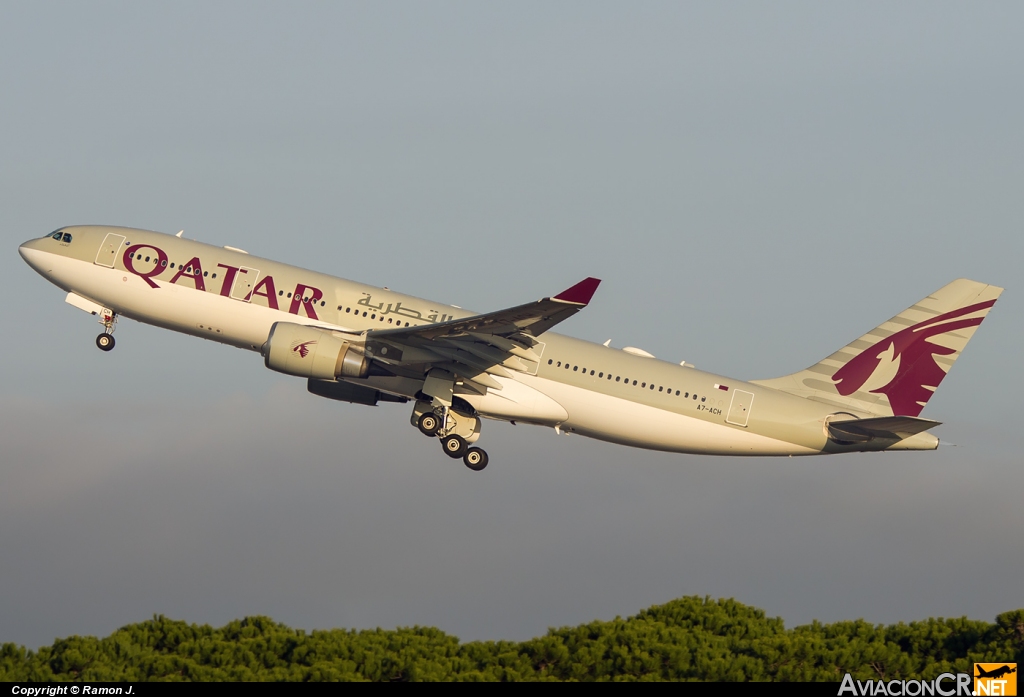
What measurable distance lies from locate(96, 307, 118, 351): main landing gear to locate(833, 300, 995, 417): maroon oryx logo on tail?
25.4 meters

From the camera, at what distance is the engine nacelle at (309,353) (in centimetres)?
4619

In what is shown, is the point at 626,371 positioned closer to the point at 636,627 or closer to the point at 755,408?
the point at 755,408

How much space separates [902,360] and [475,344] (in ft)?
50.4

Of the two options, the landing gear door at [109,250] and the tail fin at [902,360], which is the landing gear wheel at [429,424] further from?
the landing gear door at [109,250]

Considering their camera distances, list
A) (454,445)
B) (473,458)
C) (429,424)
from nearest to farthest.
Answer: (429,424), (454,445), (473,458)

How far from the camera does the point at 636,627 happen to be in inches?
2168

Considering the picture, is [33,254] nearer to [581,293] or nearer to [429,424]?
[429,424]

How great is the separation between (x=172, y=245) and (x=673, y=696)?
22431mm

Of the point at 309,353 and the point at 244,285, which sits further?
the point at 244,285

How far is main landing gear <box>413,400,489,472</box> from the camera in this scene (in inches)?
1957

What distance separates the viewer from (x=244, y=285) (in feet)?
159

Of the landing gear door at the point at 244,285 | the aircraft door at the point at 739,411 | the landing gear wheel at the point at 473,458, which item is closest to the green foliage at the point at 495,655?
the landing gear wheel at the point at 473,458

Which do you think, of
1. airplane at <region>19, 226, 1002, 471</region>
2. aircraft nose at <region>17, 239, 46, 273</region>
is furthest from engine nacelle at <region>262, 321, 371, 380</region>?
aircraft nose at <region>17, 239, 46, 273</region>

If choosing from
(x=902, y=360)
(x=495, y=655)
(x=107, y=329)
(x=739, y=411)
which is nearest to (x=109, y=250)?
(x=107, y=329)
